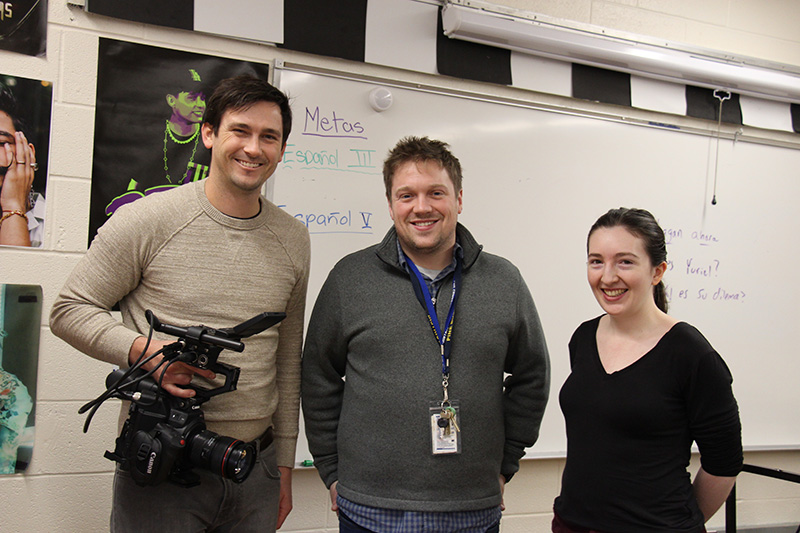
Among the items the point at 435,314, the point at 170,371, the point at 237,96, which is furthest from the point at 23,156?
the point at 435,314

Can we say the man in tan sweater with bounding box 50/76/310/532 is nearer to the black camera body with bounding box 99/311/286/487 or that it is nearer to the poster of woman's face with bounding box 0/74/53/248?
the black camera body with bounding box 99/311/286/487

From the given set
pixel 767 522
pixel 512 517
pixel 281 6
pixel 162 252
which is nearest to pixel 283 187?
pixel 281 6

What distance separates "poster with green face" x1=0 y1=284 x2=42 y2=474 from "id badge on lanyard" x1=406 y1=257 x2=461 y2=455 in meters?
1.26

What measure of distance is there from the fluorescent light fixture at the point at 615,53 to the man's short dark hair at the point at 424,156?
3.15 ft

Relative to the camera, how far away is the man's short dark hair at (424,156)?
1353 mm

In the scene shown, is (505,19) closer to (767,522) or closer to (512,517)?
(512,517)

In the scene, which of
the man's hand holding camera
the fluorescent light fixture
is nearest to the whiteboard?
the fluorescent light fixture

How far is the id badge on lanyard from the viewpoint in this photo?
125 cm

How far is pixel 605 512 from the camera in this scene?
1.24 m

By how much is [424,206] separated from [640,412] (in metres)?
0.66

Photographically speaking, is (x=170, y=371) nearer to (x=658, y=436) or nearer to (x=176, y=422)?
(x=176, y=422)

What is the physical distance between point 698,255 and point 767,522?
1.34 metres

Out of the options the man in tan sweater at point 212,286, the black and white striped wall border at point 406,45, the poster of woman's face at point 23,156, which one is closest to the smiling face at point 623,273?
the man in tan sweater at point 212,286

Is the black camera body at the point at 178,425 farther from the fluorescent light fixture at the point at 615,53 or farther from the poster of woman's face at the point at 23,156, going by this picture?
the fluorescent light fixture at the point at 615,53
